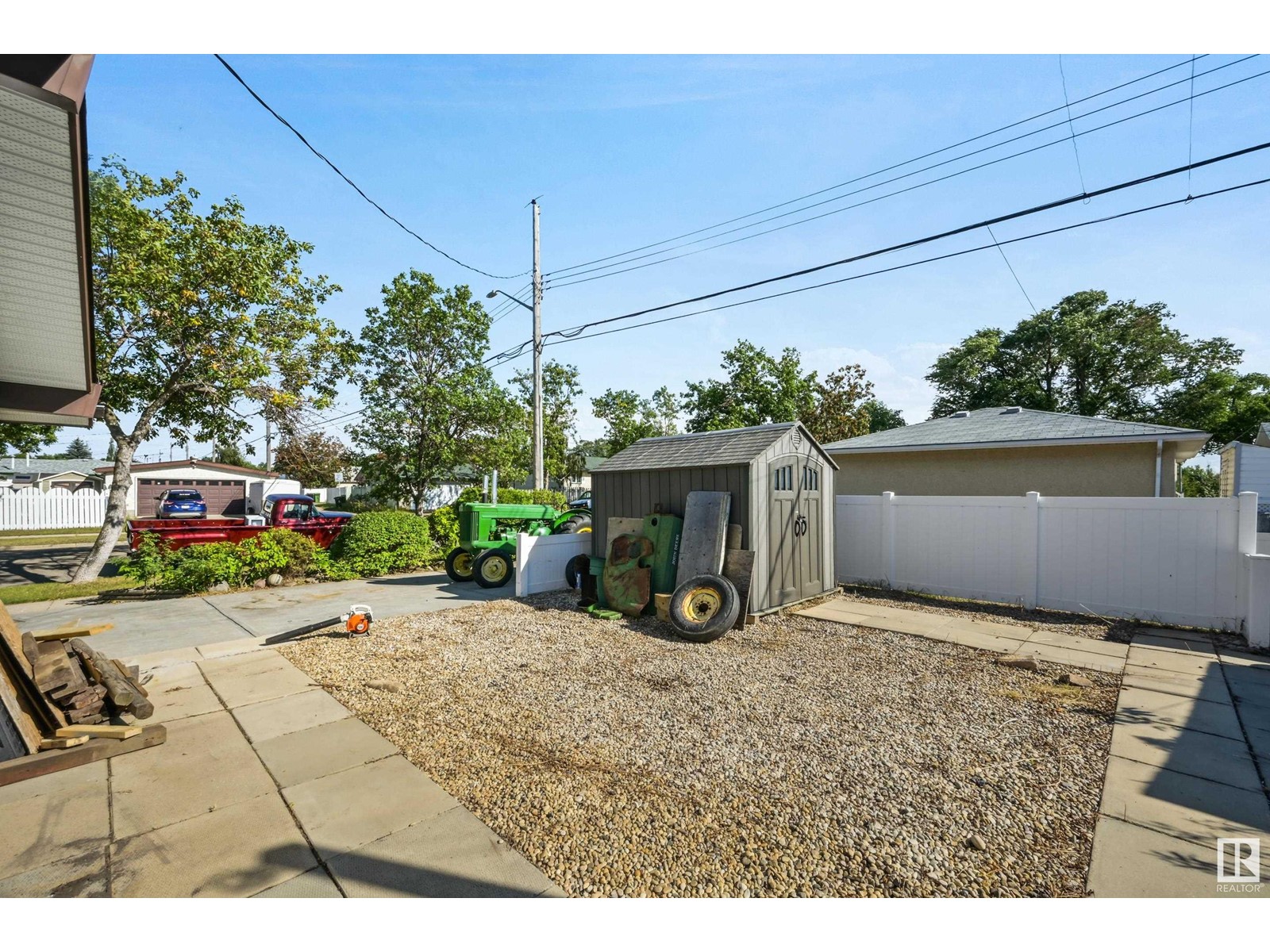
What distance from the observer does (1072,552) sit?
7426 mm

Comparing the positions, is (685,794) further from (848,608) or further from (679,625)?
(848,608)

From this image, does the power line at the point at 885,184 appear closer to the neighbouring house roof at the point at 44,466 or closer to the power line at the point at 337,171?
the power line at the point at 337,171

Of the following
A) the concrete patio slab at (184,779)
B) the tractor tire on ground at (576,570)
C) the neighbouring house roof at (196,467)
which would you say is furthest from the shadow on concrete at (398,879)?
the neighbouring house roof at (196,467)

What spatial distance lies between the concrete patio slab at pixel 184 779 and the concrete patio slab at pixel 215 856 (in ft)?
0.48

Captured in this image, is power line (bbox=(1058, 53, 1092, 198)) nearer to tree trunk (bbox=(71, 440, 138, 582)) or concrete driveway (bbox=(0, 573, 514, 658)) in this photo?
concrete driveway (bbox=(0, 573, 514, 658))

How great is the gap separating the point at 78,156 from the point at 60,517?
2867 centimetres

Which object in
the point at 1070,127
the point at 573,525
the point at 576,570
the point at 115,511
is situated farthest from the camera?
the point at 115,511

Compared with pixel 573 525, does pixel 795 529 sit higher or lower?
higher

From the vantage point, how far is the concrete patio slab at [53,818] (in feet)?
8.54

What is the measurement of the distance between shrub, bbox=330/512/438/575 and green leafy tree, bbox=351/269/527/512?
579cm

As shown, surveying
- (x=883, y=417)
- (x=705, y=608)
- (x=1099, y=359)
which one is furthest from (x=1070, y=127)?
(x=883, y=417)

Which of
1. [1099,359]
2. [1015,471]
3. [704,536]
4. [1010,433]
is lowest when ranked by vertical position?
[704,536]

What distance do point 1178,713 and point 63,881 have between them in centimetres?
674

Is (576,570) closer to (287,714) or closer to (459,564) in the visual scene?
(459,564)
